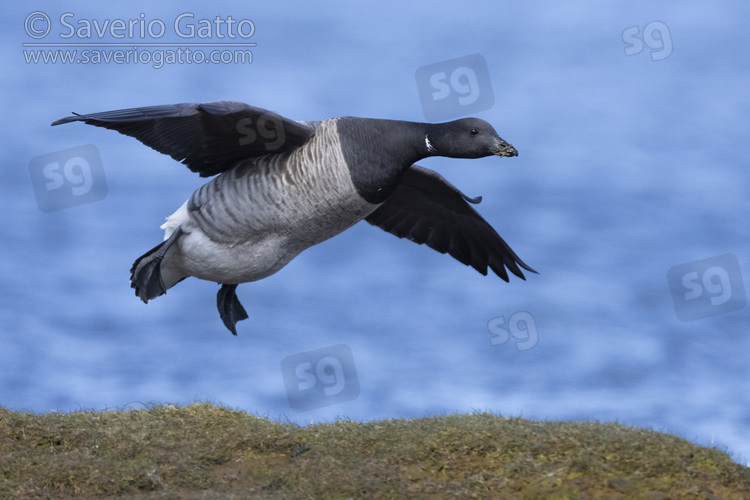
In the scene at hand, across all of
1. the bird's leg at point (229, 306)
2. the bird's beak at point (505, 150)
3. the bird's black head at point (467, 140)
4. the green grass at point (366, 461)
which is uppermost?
the bird's black head at point (467, 140)

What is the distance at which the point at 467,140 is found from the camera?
8469 millimetres

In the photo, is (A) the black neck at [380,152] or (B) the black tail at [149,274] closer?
(A) the black neck at [380,152]

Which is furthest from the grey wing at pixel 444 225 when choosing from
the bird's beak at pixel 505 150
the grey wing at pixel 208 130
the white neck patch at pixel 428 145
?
the grey wing at pixel 208 130

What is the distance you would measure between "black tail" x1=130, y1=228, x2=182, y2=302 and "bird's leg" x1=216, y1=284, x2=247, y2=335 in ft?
4.00

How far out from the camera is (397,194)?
10.4 meters

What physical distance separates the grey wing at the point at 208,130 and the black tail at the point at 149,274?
2.82 ft

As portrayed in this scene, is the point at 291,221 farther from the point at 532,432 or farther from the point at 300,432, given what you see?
the point at 532,432

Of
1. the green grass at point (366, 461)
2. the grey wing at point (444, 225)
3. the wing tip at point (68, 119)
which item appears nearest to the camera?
the green grass at point (366, 461)

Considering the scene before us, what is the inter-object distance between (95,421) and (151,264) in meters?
1.79

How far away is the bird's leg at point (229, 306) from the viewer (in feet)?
34.2

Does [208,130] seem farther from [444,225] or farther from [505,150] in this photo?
[444,225]

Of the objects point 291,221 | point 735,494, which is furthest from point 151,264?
point 735,494

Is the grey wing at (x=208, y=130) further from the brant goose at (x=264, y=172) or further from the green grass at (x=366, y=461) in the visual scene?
the green grass at (x=366, y=461)

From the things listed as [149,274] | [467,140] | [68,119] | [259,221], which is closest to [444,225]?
[467,140]
